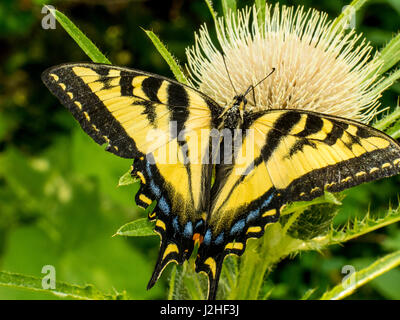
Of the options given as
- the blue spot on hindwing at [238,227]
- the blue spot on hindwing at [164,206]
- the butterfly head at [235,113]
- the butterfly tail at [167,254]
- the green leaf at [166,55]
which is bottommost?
the butterfly tail at [167,254]

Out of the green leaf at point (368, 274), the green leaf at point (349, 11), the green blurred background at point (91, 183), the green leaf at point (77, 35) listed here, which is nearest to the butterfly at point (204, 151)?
the green leaf at point (77, 35)

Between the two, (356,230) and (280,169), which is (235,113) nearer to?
(280,169)

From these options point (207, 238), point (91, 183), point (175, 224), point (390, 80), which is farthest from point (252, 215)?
point (91, 183)

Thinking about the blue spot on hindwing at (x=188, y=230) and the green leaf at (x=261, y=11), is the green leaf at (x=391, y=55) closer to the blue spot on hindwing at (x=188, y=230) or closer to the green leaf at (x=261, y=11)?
the green leaf at (x=261, y=11)

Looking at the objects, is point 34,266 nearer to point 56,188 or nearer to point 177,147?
point 56,188

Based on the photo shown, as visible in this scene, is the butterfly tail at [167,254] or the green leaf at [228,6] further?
the green leaf at [228,6]

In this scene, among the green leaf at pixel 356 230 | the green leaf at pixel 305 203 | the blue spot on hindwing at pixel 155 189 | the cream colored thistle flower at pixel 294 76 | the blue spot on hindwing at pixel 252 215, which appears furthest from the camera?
the cream colored thistle flower at pixel 294 76
